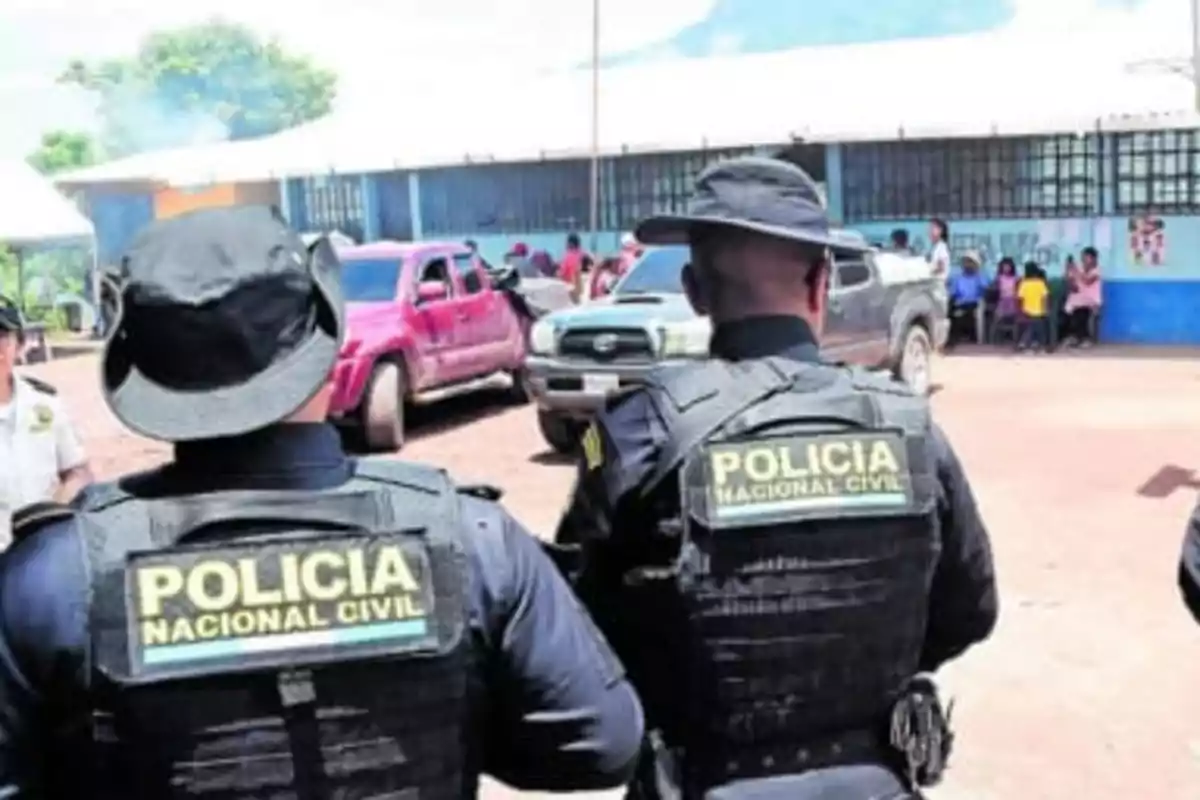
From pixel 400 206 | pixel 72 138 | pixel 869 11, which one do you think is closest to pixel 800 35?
pixel 869 11

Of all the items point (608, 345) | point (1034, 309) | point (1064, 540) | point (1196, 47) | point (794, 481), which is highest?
point (1196, 47)

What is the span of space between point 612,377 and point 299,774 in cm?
895

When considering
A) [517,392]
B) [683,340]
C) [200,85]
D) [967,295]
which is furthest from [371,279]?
[200,85]

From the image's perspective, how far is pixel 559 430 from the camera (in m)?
11.5

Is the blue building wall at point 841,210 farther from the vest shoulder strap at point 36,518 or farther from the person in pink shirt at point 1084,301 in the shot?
the vest shoulder strap at point 36,518

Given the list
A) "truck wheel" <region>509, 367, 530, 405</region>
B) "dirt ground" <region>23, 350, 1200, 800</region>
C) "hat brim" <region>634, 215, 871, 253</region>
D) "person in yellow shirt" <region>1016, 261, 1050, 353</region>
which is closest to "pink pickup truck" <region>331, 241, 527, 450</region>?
"truck wheel" <region>509, 367, 530, 405</region>

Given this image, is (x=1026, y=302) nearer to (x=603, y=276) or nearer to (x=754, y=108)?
(x=603, y=276)

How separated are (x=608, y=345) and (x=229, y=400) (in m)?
9.05

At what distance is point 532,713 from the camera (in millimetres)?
1929

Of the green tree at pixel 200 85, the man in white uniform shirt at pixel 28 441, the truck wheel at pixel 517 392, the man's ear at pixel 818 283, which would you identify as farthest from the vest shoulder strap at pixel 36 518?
the green tree at pixel 200 85

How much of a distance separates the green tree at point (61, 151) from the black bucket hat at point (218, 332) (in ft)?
170

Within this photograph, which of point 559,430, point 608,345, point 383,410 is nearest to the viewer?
point 608,345

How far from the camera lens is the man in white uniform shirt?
4.71 meters

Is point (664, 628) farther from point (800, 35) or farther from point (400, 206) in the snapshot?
point (800, 35)
